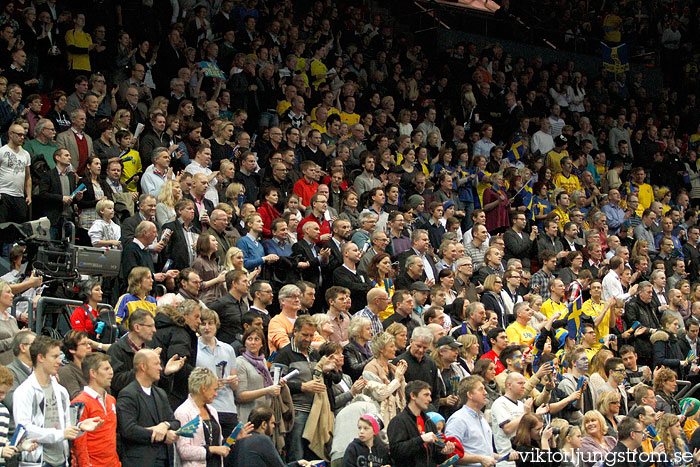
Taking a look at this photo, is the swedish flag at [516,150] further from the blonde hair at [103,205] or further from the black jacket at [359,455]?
the black jacket at [359,455]

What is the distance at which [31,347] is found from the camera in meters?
6.77

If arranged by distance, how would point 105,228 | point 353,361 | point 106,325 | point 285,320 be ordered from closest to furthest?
point 106,325, point 353,361, point 285,320, point 105,228

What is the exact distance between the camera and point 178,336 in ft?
26.1

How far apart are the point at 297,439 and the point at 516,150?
9.90m

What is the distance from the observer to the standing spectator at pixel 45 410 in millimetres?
6520

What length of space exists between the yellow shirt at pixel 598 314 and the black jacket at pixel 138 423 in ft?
21.5

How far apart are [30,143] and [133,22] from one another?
13.9 ft

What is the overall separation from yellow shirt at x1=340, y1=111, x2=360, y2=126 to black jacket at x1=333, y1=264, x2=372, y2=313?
15.7 feet

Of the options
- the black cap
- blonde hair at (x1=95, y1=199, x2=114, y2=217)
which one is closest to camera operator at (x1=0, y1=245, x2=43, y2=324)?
blonde hair at (x1=95, y1=199, x2=114, y2=217)

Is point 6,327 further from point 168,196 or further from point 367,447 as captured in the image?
point 168,196

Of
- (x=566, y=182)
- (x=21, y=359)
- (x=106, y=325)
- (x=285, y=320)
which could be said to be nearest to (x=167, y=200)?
(x=285, y=320)

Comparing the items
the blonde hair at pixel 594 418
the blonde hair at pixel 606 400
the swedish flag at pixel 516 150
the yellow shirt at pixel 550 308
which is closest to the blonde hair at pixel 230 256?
the blonde hair at pixel 594 418

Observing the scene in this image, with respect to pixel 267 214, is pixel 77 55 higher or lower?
higher

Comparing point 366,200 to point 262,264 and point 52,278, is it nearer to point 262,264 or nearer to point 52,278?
point 262,264
